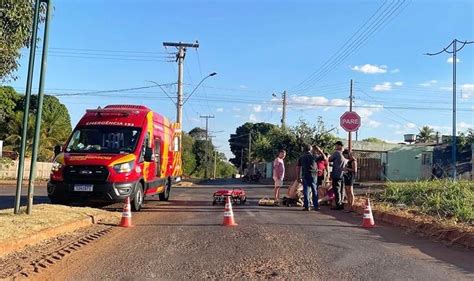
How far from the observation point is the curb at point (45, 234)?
7.29 metres

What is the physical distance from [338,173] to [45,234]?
27.6 feet

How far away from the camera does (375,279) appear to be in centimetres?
629

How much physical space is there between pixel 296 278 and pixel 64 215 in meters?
5.82

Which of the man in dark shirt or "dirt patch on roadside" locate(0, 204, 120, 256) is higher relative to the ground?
the man in dark shirt

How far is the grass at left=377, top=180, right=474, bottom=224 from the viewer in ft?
37.1

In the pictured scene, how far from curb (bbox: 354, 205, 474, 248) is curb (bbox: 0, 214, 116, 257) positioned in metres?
6.45

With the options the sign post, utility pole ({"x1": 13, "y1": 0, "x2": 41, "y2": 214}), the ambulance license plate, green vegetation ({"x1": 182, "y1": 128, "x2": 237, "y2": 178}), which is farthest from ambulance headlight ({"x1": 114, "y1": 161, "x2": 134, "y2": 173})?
green vegetation ({"x1": 182, "y1": 128, "x2": 237, "y2": 178})

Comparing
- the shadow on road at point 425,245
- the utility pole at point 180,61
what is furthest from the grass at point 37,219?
the utility pole at point 180,61

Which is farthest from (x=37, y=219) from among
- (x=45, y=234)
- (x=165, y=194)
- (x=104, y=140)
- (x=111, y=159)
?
(x=165, y=194)

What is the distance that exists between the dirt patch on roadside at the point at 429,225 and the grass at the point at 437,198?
381 mm

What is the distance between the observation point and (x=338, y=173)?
14.5 metres

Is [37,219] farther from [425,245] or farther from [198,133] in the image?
[198,133]

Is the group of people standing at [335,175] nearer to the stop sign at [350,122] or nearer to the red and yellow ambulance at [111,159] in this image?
the stop sign at [350,122]

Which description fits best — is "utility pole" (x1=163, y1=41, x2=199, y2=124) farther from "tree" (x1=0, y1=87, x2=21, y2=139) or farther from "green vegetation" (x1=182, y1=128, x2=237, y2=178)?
"green vegetation" (x1=182, y1=128, x2=237, y2=178)
